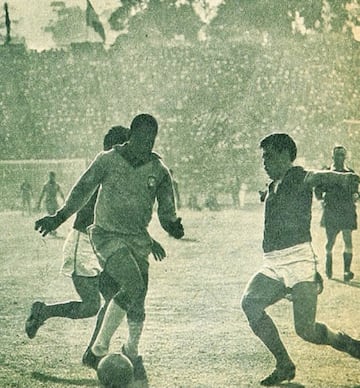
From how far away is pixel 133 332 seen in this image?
462 cm

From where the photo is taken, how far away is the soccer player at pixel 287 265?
443 centimetres

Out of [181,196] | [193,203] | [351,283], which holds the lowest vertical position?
Answer: [193,203]

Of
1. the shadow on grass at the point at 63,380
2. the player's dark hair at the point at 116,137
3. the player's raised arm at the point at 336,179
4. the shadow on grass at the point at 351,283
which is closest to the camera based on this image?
the player's raised arm at the point at 336,179

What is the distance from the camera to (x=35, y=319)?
4.89 metres

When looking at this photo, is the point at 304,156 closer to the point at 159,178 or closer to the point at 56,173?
the point at 56,173

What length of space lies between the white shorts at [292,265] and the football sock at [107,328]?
0.87 m

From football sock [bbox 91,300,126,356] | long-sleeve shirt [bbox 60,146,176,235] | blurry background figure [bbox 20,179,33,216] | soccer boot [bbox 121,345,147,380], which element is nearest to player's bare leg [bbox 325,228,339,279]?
long-sleeve shirt [bbox 60,146,176,235]

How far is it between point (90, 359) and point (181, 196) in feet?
27.0

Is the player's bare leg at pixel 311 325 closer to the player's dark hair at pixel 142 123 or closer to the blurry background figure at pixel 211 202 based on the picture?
the player's dark hair at pixel 142 123

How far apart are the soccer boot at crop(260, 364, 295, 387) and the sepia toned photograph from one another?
0.01 meters

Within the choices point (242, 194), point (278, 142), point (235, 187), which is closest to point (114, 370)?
point (278, 142)

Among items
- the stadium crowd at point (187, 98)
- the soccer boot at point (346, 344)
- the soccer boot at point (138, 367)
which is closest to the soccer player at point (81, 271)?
the soccer boot at point (138, 367)

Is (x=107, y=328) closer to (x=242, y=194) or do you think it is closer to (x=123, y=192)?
(x=123, y=192)

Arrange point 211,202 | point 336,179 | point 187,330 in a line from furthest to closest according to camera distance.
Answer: point 211,202
point 187,330
point 336,179
